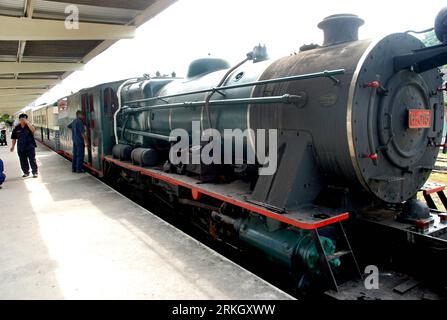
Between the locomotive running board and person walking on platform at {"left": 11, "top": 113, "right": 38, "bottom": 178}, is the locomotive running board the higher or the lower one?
the lower one

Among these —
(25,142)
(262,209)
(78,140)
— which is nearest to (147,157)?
(262,209)

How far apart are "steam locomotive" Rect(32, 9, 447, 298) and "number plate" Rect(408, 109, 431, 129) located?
0.01m

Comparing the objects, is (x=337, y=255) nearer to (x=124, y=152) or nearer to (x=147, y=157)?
(x=147, y=157)

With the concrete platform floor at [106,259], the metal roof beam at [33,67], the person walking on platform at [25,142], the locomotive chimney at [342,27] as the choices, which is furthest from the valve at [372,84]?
the metal roof beam at [33,67]

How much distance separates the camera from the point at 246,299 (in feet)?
9.75

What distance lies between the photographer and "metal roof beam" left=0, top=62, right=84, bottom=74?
17.1m

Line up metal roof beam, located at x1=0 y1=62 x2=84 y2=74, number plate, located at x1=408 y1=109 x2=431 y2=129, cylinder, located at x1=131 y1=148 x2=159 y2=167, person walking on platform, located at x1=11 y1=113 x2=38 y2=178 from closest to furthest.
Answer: number plate, located at x1=408 y1=109 x2=431 y2=129 < cylinder, located at x1=131 y1=148 x2=159 y2=167 < person walking on platform, located at x1=11 y1=113 x2=38 y2=178 < metal roof beam, located at x1=0 y1=62 x2=84 y2=74

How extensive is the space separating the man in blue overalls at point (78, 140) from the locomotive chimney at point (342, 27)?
7711 mm

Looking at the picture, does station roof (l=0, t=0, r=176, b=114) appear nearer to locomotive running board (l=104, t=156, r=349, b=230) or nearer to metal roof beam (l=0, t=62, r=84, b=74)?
metal roof beam (l=0, t=62, r=84, b=74)

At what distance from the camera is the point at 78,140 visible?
32.5 ft

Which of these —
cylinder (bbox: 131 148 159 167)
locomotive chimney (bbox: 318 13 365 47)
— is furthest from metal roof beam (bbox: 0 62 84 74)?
locomotive chimney (bbox: 318 13 365 47)

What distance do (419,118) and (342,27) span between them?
121 centimetres

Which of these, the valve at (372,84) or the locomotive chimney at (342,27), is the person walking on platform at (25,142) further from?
the valve at (372,84)
